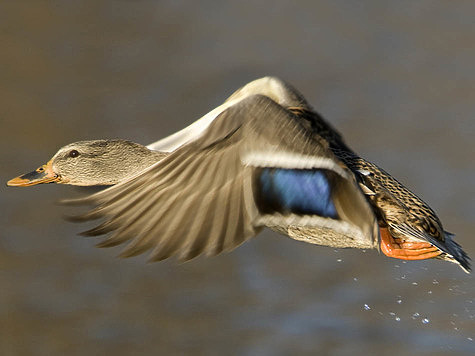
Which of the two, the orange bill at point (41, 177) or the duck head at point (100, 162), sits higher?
the duck head at point (100, 162)

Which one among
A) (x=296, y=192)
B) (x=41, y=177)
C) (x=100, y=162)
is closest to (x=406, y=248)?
(x=296, y=192)

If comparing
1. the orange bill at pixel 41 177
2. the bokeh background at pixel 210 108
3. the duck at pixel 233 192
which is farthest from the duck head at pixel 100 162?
the bokeh background at pixel 210 108

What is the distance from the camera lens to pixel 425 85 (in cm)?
802

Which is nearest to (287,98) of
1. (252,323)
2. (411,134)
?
(252,323)

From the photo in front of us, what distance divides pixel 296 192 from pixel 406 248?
0.82 meters

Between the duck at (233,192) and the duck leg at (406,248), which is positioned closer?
the duck at (233,192)

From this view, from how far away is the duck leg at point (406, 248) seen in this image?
14.6 feet

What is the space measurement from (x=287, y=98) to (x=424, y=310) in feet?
7.56

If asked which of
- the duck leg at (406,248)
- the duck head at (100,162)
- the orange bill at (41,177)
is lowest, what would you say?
the duck leg at (406,248)

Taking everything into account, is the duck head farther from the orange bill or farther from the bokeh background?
the bokeh background

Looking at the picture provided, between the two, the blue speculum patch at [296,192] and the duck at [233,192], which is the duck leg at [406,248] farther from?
the blue speculum patch at [296,192]

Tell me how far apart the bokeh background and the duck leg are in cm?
171

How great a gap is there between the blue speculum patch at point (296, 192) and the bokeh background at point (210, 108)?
2.29 m

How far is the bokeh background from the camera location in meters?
→ 6.15
